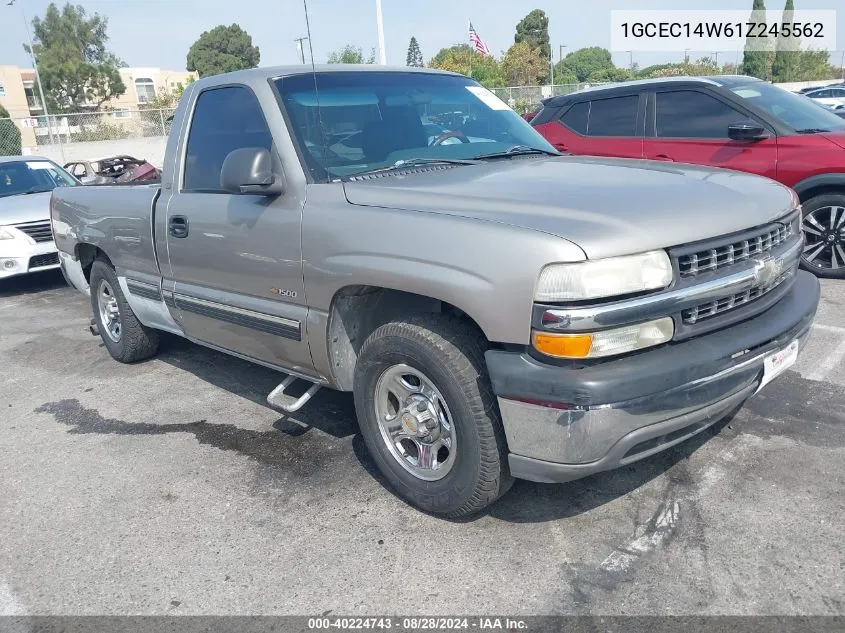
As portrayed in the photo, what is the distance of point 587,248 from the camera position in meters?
2.34

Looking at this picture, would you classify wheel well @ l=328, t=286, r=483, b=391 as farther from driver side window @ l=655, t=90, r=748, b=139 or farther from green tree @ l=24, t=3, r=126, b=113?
green tree @ l=24, t=3, r=126, b=113

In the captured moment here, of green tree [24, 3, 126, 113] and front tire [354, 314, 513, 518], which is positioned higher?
green tree [24, 3, 126, 113]

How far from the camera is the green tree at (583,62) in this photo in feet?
279

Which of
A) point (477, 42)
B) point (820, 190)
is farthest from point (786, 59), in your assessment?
point (820, 190)

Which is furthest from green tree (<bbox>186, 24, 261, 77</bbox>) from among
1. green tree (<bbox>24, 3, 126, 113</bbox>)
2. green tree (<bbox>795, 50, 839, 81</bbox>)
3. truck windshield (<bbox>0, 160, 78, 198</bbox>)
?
truck windshield (<bbox>0, 160, 78, 198</bbox>)

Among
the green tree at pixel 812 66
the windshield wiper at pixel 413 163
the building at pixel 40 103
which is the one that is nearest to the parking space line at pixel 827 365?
the windshield wiper at pixel 413 163

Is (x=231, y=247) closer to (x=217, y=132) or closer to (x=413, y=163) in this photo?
(x=217, y=132)

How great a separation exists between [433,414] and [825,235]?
16.4 ft

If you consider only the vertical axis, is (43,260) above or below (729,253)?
below

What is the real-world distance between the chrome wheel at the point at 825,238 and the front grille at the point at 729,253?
12.3ft

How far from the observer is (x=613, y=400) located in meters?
2.34

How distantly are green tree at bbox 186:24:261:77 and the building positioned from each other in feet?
5.64

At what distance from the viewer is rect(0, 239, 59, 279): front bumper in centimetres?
809

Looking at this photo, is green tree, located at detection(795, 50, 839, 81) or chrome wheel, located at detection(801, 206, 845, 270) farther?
green tree, located at detection(795, 50, 839, 81)
